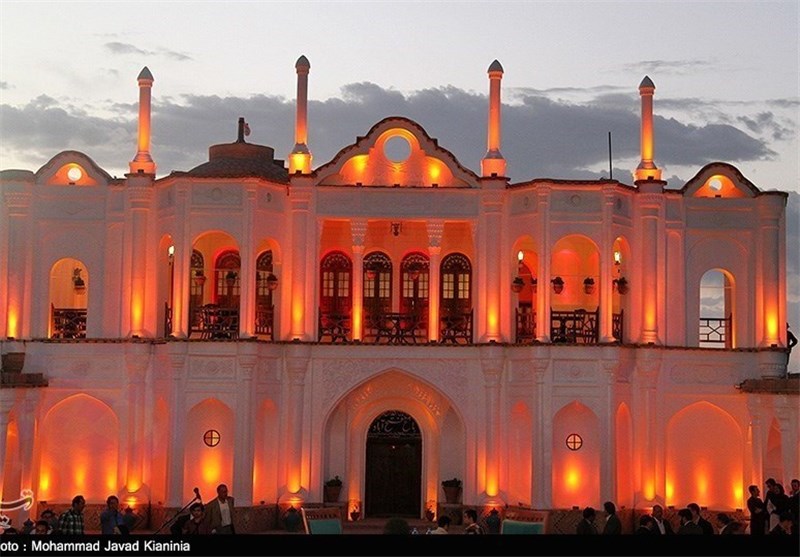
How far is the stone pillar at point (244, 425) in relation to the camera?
35.9m

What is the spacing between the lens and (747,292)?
38312 mm

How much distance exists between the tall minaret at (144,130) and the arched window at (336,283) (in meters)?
5.22

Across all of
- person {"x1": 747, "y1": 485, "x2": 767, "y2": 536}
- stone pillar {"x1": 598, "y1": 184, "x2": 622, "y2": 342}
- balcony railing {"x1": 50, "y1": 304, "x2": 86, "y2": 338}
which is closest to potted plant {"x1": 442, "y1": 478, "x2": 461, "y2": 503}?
stone pillar {"x1": 598, "y1": 184, "x2": 622, "y2": 342}

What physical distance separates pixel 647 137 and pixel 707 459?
8232 millimetres

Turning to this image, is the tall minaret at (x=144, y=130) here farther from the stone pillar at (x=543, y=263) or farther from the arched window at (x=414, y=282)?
the stone pillar at (x=543, y=263)

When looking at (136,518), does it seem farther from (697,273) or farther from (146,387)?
(697,273)

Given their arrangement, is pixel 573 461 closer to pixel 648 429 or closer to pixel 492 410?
pixel 648 429

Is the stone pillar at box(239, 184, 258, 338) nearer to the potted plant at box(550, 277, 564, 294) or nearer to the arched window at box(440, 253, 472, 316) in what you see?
the arched window at box(440, 253, 472, 316)

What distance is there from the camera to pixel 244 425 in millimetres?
35906

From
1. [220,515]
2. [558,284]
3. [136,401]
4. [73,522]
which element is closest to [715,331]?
[558,284]

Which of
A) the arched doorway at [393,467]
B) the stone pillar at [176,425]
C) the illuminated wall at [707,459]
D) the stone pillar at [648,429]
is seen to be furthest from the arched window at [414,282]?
the illuminated wall at [707,459]

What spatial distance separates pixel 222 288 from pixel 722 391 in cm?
1301

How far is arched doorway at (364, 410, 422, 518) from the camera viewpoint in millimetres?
38031

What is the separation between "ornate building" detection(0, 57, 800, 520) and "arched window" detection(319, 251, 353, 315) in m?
1.16
